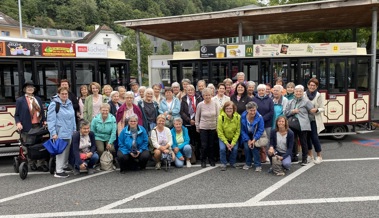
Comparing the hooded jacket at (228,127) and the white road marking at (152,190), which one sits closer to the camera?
the white road marking at (152,190)

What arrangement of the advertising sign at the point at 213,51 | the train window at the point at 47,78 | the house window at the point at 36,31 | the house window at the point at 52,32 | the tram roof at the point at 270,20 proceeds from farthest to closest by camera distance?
the house window at the point at 52,32, the house window at the point at 36,31, the tram roof at the point at 270,20, the advertising sign at the point at 213,51, the train window at the point at 47,78

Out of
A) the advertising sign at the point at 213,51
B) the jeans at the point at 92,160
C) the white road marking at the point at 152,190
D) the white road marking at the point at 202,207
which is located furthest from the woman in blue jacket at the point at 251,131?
the advertising sign at the point at 213,51

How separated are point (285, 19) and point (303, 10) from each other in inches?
62.9

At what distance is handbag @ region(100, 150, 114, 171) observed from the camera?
6.51 meters

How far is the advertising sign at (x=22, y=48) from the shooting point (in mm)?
7250

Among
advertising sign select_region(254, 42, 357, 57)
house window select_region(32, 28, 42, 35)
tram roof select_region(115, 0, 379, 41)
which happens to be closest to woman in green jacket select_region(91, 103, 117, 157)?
advertising sign select_region(254, 42, 357, 57)

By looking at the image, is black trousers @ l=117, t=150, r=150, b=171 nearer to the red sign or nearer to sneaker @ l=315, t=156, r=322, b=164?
the red sign

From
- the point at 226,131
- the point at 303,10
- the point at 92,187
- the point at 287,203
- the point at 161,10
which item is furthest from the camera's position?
the point at 161,10

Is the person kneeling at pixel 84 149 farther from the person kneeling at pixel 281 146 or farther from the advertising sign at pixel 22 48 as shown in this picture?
the person kneeling at pixel 281 146

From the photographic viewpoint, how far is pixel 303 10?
1005cm

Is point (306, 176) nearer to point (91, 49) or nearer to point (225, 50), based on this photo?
point (225, 50)

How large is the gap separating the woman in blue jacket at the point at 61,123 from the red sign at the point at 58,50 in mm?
1849

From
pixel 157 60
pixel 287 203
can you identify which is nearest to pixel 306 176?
pixel 287 203

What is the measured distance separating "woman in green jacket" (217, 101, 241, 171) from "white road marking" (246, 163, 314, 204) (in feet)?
3.86
